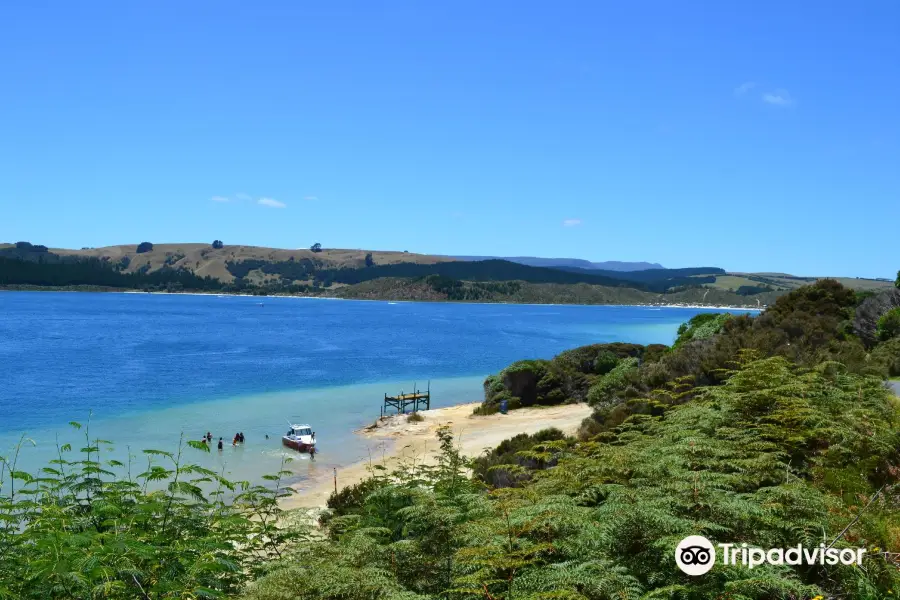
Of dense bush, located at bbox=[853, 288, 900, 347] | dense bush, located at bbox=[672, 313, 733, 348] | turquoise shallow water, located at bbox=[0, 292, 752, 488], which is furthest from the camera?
turquoise shallow water, located at bbox=[0, 292, 752, 488]

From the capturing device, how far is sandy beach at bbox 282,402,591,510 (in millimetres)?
24516

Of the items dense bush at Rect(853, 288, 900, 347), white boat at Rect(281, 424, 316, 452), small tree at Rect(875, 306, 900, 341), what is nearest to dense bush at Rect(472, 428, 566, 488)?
dense bush at Rect(853, 288, 900, 347)

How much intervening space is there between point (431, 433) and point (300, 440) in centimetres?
742

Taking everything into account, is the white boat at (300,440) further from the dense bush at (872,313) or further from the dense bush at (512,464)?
the dense bush at (872,313)

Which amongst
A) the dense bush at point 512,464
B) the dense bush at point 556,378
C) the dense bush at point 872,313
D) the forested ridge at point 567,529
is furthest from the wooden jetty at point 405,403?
the forested ridge at point 567,529

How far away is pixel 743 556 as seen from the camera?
15.5ft

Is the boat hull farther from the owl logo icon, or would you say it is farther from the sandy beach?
the owl logo icon

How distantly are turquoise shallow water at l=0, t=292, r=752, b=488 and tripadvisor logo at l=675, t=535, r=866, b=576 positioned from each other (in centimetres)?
1129

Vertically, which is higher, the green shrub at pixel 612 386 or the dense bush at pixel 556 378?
the green shrub at pixel 612 386

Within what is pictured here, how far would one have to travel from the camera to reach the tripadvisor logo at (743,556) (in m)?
4.66

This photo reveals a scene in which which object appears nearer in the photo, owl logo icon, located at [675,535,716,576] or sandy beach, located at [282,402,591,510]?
owl logo icon, located at [675,535,716,576]

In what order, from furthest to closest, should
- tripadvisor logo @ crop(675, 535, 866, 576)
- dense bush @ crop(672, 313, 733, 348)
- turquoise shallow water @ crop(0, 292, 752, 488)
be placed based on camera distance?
turquoise shallow water @ crop(0, 292, 752, 488) → dense bush @ crop(672, 313, 733, 348) → tripadvisor logo @ crop(675, 535, 866, 576)

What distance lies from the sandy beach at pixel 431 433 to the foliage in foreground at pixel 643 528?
1543cm

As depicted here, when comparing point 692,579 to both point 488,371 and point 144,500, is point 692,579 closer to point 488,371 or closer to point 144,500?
point 144,500
